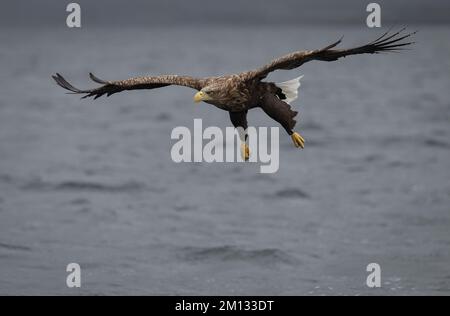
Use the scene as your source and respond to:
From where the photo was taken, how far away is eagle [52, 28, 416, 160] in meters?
13.4

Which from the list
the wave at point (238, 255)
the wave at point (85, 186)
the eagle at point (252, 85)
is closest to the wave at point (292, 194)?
the wave at point (85, 186)

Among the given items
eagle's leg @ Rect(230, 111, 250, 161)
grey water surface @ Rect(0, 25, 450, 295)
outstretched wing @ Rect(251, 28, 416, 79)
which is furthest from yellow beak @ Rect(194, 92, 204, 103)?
grey water surface @ Rect(0, 25, 450, 295)

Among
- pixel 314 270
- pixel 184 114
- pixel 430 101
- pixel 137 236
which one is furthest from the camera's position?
pixel 430 101

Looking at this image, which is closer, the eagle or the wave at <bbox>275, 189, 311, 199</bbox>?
the eagle

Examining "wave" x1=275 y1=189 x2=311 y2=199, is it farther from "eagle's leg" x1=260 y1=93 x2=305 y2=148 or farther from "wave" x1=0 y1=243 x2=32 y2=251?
"eagle's leg" x1=260 y1=93 x2=305 y2=148

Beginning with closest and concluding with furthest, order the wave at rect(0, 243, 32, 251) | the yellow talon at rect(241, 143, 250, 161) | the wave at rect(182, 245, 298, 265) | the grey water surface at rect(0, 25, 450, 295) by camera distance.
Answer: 1. the yellow talon at rect(241, 143, 250, 161)
2. the grey water surface at rect(0, 25, 450, 295)
3. the wave at rect(182, 245, 298, 265)
4. the wave at rect(0, 243, 32, 251)

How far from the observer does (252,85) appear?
13984mm

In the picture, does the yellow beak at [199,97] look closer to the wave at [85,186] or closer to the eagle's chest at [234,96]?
the eagle's chest at [234,96]

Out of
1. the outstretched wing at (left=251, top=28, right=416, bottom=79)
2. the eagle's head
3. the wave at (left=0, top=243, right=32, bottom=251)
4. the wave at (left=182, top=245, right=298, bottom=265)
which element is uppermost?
the wave at (left=0, top=243, right=32, bottom=251)

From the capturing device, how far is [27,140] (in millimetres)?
59812

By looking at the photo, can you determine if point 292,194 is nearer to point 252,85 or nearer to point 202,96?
point 252,85
